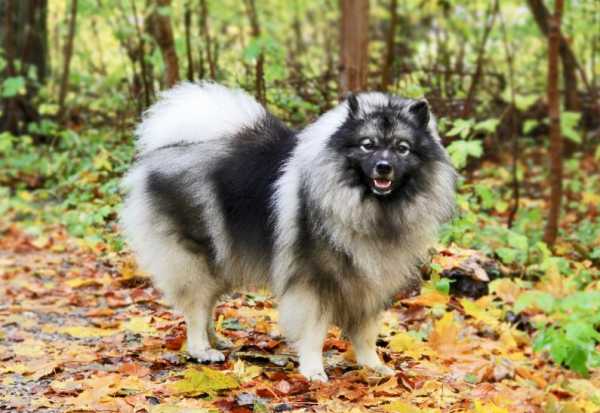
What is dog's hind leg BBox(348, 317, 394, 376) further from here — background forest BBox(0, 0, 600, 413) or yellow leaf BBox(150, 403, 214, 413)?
yellow leaf BBox(150, 403, 214, 413)

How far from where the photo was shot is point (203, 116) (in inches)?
183

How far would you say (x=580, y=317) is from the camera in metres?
3.01

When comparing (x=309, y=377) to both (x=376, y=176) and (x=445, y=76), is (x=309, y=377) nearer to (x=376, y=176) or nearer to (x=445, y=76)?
(x=376, y=176)

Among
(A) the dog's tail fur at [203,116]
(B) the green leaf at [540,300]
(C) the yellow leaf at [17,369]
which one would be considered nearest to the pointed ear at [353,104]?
(A) the dog's tail fur at [203,116]

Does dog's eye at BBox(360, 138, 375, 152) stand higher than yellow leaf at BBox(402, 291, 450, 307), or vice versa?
dog's eye at BBox(360, 138, 375, 152)

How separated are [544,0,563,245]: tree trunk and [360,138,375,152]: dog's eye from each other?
11.4 ft

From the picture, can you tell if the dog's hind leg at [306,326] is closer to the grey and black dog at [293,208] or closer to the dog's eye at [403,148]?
the grey and black dog at [293,208]

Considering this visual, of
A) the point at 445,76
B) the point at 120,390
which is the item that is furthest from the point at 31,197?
the point at 120,390

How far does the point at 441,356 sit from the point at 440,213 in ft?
3.75

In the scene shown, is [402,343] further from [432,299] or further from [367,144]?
[367,144]

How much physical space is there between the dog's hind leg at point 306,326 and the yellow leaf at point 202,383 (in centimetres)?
50

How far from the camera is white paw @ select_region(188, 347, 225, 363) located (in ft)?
14.5

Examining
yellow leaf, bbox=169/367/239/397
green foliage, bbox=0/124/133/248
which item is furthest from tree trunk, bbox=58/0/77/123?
yellow leaf, bbox=169/367/239/397

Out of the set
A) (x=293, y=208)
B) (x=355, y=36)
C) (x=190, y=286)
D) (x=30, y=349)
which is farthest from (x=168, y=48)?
(x=293, y=208)
